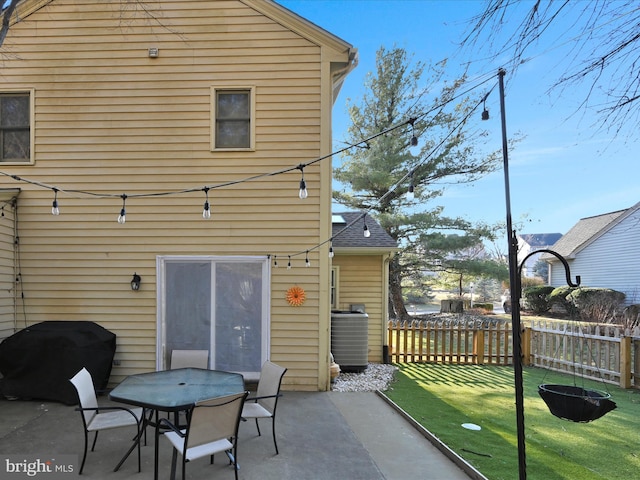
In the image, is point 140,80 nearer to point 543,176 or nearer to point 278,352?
point 278,352

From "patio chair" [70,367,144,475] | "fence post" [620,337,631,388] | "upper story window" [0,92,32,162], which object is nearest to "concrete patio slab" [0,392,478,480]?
"patio chair" [70,367,144,475]

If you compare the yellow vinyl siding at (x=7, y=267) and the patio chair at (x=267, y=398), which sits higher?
the yellow vinyl siding at (x=7, y=267)

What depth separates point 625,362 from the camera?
6.32 m

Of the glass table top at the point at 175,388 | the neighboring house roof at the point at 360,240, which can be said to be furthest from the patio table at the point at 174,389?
the neighboring house roof at the point at 360,240

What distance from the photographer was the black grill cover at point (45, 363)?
505 cm

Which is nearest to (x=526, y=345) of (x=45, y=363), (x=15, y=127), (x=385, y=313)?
(x=385, y=313)

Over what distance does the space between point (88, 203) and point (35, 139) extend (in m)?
1.37

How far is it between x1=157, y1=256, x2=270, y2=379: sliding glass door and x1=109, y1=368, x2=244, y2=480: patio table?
1.46 m

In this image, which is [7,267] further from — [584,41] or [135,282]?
[584,41]

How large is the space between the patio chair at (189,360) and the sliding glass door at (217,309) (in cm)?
99

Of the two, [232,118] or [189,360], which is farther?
[232,118]

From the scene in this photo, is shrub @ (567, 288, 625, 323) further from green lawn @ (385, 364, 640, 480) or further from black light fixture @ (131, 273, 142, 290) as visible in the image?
black light fixture @ (131, 273, 142, 290)

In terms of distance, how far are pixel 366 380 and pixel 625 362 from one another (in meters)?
4.52

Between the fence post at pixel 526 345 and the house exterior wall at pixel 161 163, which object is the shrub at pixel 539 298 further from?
the house exterior wall at pixel 161 163
